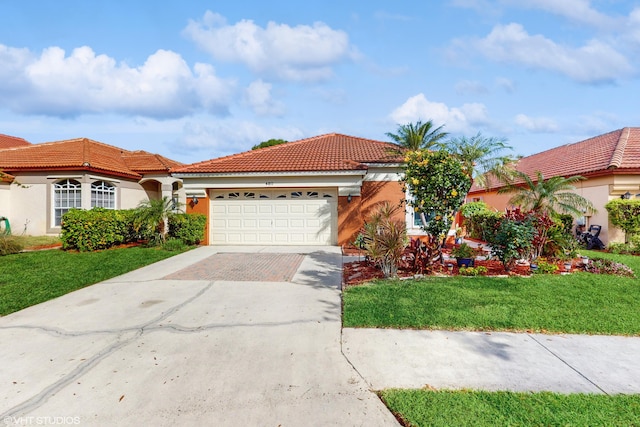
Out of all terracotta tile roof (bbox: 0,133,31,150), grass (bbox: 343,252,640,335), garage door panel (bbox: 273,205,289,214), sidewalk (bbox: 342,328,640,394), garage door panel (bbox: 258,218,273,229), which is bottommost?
sidewalk (bbox: 342,328,640,394)

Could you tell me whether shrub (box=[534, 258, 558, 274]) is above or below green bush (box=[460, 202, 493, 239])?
below

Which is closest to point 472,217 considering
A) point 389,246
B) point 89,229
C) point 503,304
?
point 389,246

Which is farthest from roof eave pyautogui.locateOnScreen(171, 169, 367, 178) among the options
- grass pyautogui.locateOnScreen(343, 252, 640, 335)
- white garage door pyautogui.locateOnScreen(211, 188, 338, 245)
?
grass pyautogui.locateOnScreen(343, 252, 640, 335)

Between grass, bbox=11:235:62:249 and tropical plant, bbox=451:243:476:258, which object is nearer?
tropical plant, bbox=451:243:476:258

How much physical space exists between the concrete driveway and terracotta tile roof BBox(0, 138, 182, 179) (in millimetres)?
12729

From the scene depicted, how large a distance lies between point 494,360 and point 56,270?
10.6 metres

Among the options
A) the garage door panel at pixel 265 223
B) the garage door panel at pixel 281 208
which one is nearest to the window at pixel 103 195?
the garage door panel at pixel 265 223

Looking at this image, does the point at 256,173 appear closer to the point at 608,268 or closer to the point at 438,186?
the point at 438,186

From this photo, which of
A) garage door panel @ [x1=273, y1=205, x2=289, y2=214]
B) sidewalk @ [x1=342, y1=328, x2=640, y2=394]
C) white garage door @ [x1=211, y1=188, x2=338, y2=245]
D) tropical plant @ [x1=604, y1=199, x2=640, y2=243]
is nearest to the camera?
sidewalk @ [x1=342, y1=328, x2=640, y2=394]

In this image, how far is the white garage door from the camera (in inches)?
554

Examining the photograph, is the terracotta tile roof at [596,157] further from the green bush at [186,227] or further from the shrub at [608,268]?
the green bush at [186,227]

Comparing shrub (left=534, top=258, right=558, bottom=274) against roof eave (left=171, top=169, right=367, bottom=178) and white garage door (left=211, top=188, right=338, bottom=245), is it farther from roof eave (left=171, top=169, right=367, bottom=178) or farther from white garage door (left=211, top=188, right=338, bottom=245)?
white garage door (left=211, top=188, right=338, bottom=245)

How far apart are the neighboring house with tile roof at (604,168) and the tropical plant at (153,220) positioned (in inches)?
730

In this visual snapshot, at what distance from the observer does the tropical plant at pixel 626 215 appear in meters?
12.5
